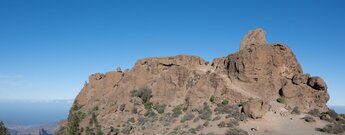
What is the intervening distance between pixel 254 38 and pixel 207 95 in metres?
10.3

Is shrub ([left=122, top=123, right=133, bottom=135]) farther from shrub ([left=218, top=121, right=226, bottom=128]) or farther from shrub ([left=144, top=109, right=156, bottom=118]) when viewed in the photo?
shrub ([left=218, top=121, right=226, bottom=128])

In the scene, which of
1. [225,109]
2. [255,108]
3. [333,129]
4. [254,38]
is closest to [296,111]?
[333,129]

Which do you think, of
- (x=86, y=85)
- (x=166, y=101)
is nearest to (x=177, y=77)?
(x=166, y=101)

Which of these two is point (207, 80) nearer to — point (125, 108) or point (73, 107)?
point (125, 108)

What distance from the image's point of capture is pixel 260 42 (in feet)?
148

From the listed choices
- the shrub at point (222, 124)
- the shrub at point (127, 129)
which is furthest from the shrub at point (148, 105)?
the shrub at point (222, 124)

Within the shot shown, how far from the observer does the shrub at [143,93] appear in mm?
45713

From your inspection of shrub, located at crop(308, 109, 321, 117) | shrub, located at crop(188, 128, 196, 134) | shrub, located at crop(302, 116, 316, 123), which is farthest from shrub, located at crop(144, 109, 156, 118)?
shrub, located at crop(308, 109, 321, 117)

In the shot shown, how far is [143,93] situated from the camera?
151 ft

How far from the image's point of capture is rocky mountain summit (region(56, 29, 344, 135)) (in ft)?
125

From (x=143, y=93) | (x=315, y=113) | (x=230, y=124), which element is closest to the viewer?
(x=230, y=124)

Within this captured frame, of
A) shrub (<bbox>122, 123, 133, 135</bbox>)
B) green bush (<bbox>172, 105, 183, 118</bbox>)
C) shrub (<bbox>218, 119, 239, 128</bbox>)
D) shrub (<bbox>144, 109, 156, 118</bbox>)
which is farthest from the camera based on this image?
shrub (<bbox>144, 109, 156, 118</bbox>)

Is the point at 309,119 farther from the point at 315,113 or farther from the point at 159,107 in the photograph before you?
the point at 159,107

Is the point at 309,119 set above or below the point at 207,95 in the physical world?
below
